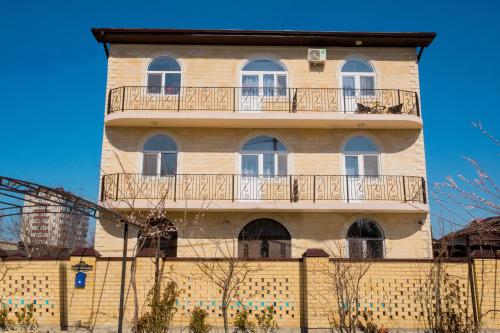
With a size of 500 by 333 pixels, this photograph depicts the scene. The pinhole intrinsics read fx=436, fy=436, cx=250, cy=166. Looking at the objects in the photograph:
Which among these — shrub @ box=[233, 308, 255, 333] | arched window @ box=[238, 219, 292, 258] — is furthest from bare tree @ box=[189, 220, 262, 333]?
arched window @ box=[238, 219, 292, 258]

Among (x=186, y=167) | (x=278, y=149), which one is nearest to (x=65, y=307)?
(x=186, y=167)

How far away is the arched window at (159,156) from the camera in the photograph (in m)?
13.7

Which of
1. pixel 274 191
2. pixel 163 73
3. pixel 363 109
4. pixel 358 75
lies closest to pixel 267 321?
pixel 274 191

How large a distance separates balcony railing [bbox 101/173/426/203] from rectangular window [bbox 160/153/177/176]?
0.25m

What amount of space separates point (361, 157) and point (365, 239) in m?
2.62

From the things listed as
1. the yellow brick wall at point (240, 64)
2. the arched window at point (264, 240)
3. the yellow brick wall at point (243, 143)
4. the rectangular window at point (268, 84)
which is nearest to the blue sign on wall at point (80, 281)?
the yellow brick wall at point (243, 143)

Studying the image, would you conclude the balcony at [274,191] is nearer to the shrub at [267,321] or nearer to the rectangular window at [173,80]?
the rectangular window at [173,80]

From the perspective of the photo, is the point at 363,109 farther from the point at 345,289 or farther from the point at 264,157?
the point at 345,289

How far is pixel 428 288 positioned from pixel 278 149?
6.28m

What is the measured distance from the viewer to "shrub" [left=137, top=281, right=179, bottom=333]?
8891 mm

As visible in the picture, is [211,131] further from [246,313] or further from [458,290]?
[458,290]

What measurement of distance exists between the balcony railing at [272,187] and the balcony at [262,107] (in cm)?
169

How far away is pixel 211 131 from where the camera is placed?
13938 mm

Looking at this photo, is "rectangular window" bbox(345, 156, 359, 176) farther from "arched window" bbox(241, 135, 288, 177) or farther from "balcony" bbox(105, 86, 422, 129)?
"arched window" bbox(241, 135, 288, 177)
